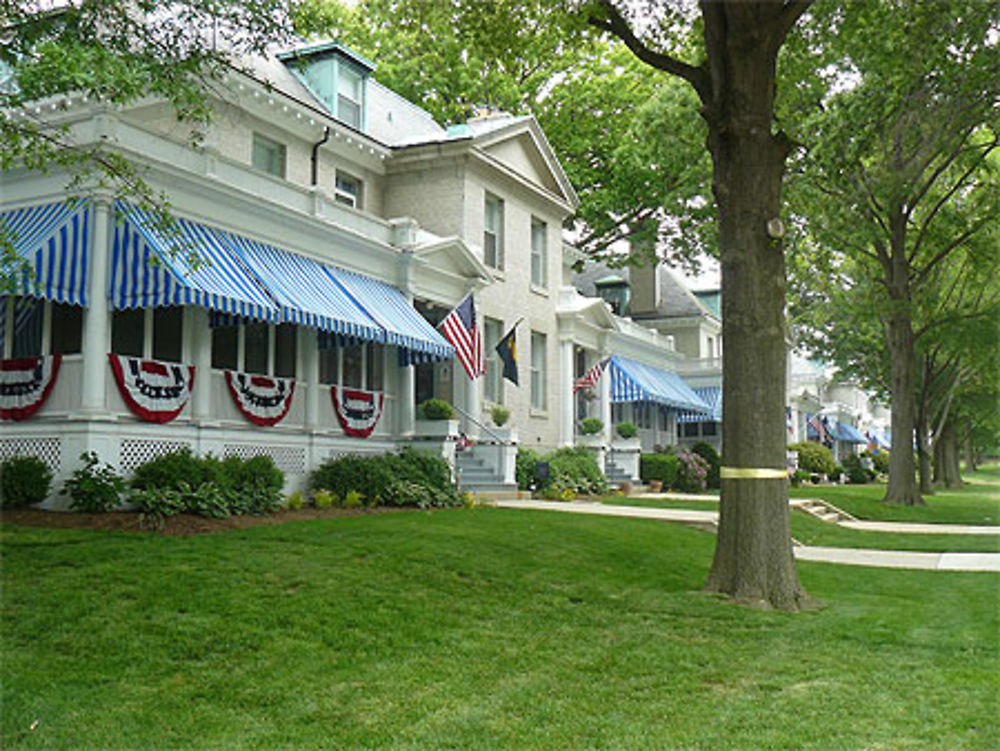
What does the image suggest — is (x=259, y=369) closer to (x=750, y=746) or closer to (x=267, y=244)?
(x=267, y=244)

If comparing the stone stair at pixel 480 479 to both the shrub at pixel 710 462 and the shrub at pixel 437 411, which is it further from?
the shrub at pixel 710 462

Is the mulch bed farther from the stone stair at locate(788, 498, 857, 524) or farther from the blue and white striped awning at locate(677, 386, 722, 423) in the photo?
the blue and white striped awning at locate(677, 386, 722, 423)

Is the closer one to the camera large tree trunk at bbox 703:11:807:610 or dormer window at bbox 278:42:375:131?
large tree trunk at bbox 703:11:807:610

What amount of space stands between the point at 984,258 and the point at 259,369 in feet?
80.1

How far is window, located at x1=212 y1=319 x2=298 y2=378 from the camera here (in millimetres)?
17031

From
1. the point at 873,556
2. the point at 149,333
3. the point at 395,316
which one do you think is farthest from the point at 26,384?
the point at 873,556

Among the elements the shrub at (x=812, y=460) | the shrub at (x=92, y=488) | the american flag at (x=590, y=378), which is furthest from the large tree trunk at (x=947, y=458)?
the shrub at (x=92, y=488)

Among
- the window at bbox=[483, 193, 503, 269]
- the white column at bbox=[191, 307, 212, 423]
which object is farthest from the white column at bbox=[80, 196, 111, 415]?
the window at bbox=[483, 193, 503, 269]

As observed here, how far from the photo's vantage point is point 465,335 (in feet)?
68.0

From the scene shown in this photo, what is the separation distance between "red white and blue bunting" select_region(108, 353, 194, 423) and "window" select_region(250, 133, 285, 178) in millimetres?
6761

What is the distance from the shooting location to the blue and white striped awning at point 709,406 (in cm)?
4062

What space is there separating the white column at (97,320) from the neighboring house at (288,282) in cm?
3

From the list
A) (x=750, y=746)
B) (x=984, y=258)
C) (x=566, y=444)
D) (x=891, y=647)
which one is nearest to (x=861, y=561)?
(x=891, y=647)

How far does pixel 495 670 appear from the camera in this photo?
7.11 meters
